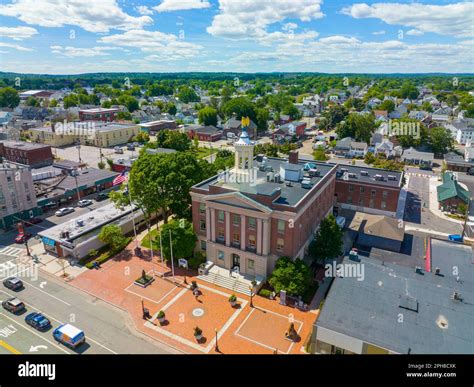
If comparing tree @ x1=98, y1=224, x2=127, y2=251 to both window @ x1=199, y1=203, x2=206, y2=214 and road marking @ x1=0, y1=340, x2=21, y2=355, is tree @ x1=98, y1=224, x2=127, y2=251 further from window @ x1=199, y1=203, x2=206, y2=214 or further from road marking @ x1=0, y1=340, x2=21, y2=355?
road marking @ x1=0, y1=340, x2=21, y2=355

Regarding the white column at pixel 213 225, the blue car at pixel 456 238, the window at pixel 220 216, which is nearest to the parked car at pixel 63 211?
the white column at pixel 213 225

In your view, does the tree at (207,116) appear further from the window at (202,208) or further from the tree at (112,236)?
the window at (202,208)

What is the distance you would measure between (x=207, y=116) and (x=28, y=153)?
85397 mm

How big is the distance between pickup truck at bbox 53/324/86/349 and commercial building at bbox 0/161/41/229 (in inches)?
1430

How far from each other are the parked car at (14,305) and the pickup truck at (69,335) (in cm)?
823

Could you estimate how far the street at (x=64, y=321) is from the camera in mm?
35469

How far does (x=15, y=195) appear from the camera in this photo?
6266cm

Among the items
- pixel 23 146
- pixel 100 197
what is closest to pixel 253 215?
pixel 100 197

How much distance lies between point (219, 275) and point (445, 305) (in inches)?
1093

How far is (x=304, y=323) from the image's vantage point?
38.8 m
